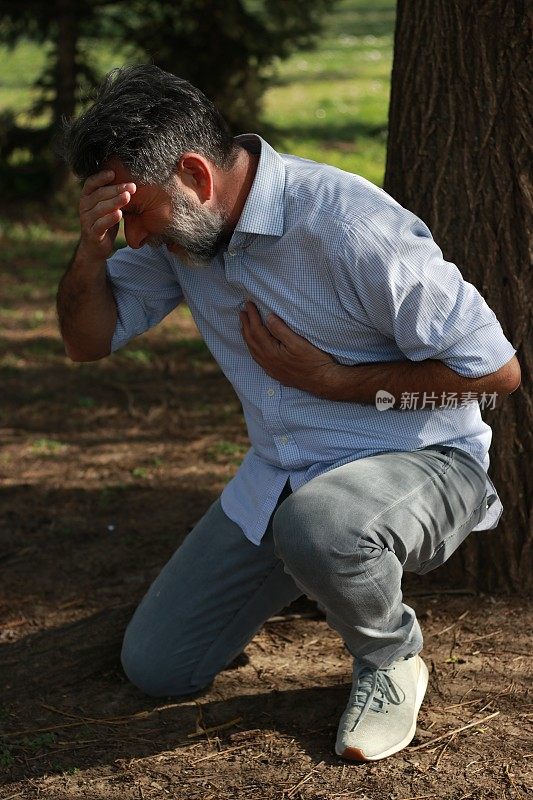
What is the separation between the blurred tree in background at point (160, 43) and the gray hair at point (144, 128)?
20.6 ft

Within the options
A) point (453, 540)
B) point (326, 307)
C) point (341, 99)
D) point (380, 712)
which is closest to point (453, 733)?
point (380, 712)

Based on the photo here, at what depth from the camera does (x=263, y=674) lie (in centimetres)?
340

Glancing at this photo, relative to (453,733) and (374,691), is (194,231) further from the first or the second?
(453,733)

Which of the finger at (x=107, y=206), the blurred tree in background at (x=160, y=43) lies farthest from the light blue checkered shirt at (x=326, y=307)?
the blurred tree in background at (x=160, y=43)

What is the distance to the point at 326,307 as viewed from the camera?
9.62 ft

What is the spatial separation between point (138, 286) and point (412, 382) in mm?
946

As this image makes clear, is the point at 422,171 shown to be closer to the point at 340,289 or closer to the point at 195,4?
the point at 340,289

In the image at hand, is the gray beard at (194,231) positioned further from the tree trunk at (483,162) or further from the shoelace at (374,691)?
the shoelace at (374,691)

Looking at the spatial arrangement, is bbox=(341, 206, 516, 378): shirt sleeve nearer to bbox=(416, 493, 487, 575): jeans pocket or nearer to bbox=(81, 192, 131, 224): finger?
bbox=(416, 493, 487, 575): jeans pocket

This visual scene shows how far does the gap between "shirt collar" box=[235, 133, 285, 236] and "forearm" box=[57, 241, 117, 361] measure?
1.67 ft

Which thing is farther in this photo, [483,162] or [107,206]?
[483,162]

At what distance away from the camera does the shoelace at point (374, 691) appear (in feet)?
9.73

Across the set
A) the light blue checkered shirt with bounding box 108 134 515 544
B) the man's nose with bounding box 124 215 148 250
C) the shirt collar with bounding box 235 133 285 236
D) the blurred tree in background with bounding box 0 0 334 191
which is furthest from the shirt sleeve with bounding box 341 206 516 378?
the blurred tree in background with bounding box 0 0 334 191

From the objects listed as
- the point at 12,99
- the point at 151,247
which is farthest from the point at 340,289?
the point at 12,99
